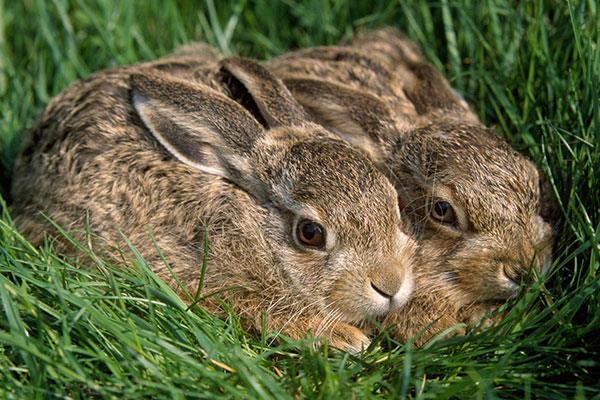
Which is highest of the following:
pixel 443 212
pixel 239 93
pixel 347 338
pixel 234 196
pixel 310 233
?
pixel 239 93

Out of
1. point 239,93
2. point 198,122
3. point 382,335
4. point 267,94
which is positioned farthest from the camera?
point 239,93

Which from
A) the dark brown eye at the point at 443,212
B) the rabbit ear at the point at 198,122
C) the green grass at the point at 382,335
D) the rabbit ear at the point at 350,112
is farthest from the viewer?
the rabbit ear at the point at 350,112

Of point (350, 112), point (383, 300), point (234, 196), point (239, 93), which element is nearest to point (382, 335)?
point (383, 300)

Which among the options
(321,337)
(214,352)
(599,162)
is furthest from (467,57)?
(214,352)

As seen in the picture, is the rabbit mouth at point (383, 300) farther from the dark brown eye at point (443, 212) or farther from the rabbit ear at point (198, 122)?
the rabbit ear at point (198, 122)

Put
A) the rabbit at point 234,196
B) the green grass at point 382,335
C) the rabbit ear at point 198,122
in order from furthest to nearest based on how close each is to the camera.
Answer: the rabbit ear at point 198,122
the rabbit at point 234,196
the green grass at point 382,335

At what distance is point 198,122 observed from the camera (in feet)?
12.5

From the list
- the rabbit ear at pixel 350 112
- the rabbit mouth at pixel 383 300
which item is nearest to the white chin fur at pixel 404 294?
the rabbit mouth at pixel 383 300

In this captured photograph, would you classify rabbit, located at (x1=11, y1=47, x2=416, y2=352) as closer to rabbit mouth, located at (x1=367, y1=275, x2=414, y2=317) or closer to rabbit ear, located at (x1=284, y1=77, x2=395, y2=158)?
rabbit mouth, located at (x1=367, y1=275, x2=414, y2=317)

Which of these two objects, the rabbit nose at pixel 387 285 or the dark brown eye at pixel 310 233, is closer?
the rabbit nose at pixel 387 285

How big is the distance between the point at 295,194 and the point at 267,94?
612mm

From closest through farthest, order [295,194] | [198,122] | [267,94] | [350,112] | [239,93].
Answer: [295,194] → [198,122] → [267,94] → [350,112] → [239,93]

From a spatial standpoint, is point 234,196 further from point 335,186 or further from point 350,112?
point 350,112

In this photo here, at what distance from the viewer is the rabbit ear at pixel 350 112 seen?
13.4ft
